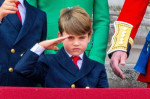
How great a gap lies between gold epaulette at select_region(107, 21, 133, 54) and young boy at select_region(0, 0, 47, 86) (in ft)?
1.38

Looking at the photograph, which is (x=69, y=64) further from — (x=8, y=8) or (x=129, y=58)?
(x=129, y=58)

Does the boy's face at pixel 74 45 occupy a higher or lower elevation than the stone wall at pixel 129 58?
higher

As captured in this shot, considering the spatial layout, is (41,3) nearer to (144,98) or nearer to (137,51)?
(144,98)

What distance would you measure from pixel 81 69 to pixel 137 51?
1778 mm

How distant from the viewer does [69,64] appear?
199 cm

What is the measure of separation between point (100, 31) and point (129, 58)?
4.23 ft

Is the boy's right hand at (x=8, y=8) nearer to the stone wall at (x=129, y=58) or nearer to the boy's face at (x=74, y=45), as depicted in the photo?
the boy's face at (x=74, y=45)

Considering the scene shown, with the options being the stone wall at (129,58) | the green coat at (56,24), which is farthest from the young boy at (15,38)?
the stone wall at (129,58)

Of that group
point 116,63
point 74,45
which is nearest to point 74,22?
point 74,45

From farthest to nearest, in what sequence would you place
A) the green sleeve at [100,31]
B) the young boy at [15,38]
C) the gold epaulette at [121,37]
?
1. the green sleeve at [100,31]
2. the gold epaulette at [121,37]
3. the young boy at [15,38]

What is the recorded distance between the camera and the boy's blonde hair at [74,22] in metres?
1.98

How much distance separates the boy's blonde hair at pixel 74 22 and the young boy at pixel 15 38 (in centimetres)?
17

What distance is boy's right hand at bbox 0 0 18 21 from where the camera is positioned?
193 cm

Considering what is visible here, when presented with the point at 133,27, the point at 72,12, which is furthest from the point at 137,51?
the point at 72,12
